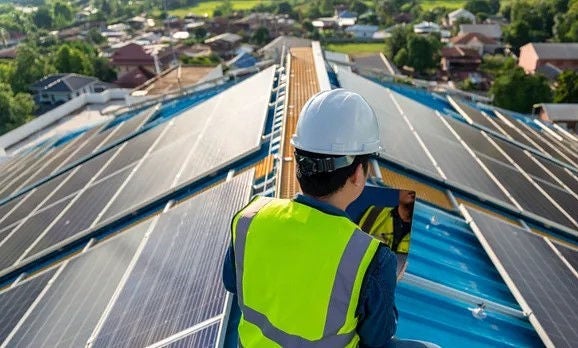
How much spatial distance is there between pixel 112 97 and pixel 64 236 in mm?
24580

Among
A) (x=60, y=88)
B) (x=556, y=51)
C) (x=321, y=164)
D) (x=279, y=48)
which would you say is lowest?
(x=556, y=51)

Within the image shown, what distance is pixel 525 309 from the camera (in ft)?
18.9

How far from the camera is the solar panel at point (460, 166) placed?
8.92 metres

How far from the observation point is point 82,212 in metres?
9.98

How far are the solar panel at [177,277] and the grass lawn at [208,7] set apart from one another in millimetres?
127460

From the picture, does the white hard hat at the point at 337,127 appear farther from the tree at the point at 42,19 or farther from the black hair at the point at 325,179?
the tree at the point at 42,19

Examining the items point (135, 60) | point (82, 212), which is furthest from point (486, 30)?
point (82, 212)

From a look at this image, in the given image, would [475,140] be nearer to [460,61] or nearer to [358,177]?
[358,177]

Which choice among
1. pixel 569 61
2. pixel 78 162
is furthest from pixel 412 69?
pixel 78 162

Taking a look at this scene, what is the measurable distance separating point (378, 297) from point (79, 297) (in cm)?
579

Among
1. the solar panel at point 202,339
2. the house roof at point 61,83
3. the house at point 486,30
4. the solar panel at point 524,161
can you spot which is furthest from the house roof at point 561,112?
the house at point 486,30

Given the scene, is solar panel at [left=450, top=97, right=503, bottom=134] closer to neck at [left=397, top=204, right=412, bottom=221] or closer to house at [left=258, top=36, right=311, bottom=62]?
house at [left=258, top=36, right=311, bottom=62]

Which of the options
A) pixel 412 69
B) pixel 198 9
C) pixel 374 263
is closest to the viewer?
pixel 374 263

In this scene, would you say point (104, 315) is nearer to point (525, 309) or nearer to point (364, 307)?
point (364, 307)
